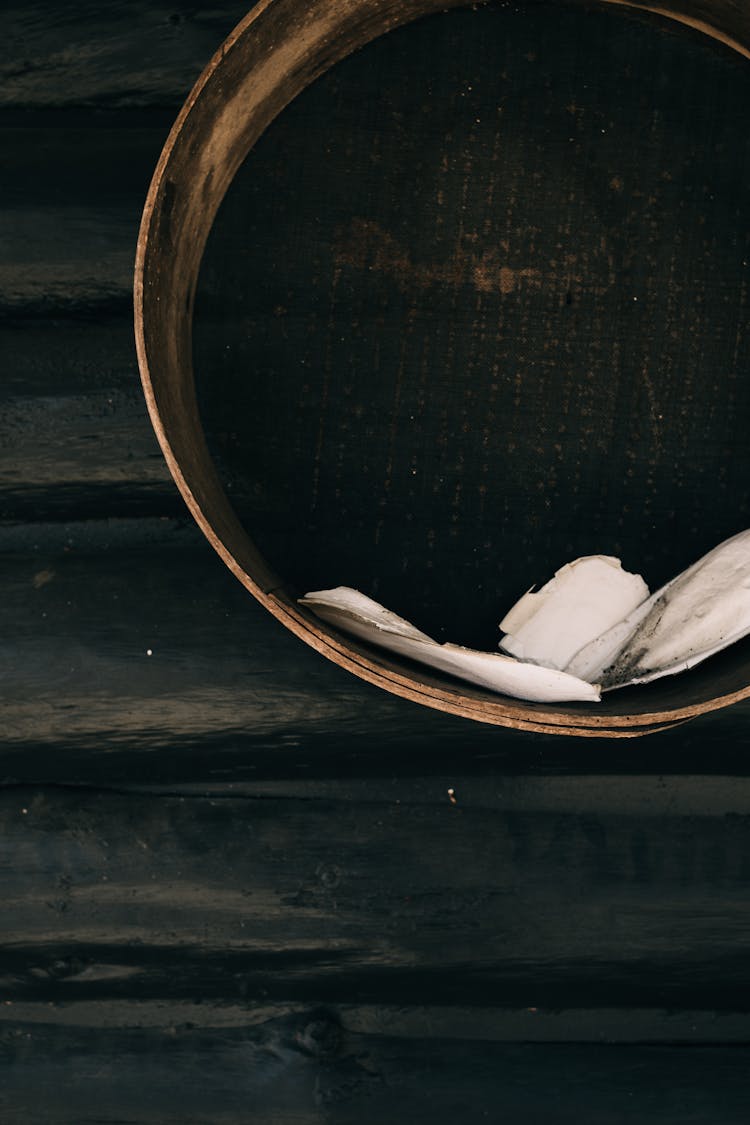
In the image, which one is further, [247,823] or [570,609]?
[247,823]

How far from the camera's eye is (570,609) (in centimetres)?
104

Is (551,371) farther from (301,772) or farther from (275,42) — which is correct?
(301,772)

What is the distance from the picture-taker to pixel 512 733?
1.12 metres

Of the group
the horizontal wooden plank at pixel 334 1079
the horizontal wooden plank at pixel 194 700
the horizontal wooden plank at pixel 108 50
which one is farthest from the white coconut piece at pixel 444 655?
the horizontal wooden plank at pixel 108 50

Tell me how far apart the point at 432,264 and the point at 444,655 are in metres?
0.43

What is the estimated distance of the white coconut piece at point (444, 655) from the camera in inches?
36.2

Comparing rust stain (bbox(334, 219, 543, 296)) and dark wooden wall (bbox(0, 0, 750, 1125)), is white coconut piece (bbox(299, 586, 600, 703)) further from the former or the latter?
rust stain (bbox(334, 219, 543, 296))

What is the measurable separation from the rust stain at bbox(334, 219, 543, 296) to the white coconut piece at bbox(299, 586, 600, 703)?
→ 351 millimetres

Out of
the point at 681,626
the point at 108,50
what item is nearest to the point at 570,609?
the point at 681,626

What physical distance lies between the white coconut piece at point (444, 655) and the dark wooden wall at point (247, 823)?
5.6 inches

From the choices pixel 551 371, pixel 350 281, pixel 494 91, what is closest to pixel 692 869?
pixel 551 371

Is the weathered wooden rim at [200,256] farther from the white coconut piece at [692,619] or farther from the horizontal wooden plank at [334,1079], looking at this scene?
the horizontal wooden plank at [334,1079]

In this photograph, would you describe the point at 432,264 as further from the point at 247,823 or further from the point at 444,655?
the point at 247,823

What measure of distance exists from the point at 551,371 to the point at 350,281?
0.24 metres
